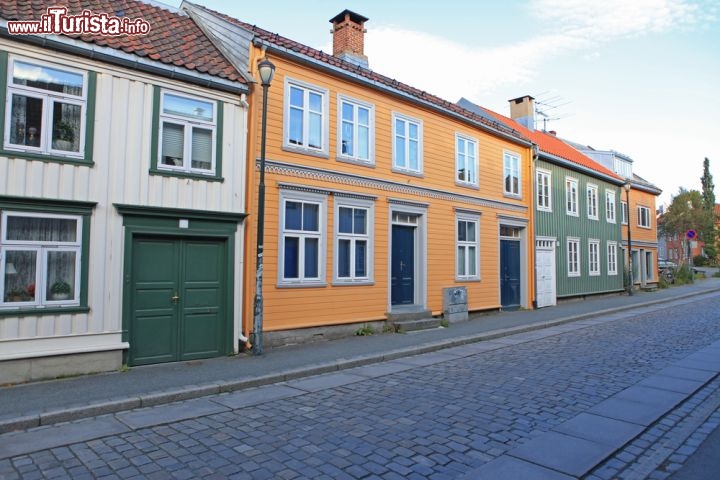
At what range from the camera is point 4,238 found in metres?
7.76

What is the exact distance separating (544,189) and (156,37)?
15.8 metres

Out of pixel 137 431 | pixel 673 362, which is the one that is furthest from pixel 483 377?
pixel 137 431

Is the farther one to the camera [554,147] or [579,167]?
[554,147]

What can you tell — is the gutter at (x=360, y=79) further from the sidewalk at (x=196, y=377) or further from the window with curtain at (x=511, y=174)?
the sidewalk at (x=196, y=377)

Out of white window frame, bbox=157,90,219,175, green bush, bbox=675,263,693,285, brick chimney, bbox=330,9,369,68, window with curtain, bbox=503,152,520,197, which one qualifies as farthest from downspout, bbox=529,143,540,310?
green bush, bbox=675,263,693,285

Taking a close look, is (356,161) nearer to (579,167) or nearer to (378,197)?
(378,197)

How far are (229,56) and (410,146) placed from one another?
574cm

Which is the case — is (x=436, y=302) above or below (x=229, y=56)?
below

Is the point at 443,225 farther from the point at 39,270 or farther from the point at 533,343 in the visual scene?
the point at 39,270

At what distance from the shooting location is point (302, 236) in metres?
11.5

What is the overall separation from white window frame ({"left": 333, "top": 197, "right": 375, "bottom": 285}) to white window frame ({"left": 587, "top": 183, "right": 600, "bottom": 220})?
1511 centimetres

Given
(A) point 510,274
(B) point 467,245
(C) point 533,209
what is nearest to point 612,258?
(C) point 533,209

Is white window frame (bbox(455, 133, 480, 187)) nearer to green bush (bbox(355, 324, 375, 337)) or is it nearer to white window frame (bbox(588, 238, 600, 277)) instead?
green bush (bbox(355, 324, 375, 337))

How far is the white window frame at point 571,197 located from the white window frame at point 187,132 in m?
16.8
